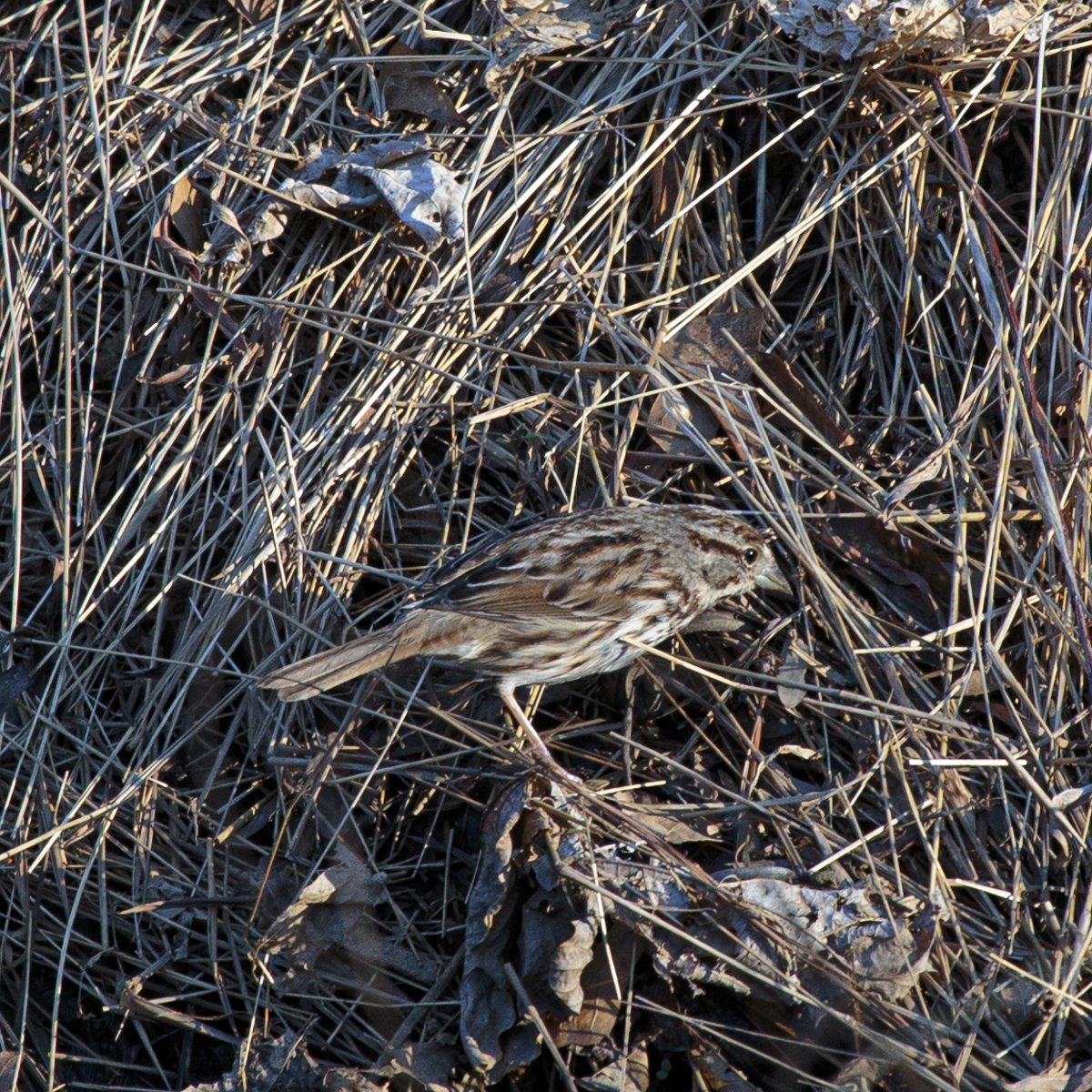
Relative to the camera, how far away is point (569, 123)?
4801 millimetres

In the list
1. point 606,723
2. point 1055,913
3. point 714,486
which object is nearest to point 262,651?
point 606,723

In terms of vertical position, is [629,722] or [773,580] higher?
[773,580]

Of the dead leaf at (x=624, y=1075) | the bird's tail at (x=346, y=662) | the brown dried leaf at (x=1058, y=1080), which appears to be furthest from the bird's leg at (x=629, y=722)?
the brown dried leaf at (x=1058, y=1080)

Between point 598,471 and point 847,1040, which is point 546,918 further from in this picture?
point 598,471

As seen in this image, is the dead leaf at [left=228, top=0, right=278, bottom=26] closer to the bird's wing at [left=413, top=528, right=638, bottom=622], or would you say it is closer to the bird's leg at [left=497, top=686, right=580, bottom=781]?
the bird's wing at [left=413, top=528, right=638, bottom=622]

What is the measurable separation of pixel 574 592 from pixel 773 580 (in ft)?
2.26

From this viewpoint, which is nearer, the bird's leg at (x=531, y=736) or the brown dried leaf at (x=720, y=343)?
the bird's leg at (x=531, y=736)

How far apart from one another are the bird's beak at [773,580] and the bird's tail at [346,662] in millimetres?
1165

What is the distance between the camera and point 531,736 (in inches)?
166

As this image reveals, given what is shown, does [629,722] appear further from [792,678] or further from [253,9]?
[253,9]

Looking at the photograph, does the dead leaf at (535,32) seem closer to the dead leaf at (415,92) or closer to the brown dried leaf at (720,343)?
the dead leaf at (415,92)

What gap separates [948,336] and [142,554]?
2937mm

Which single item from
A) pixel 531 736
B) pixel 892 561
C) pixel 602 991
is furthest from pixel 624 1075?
pixel 892 561

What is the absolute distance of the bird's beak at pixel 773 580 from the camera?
447cm
